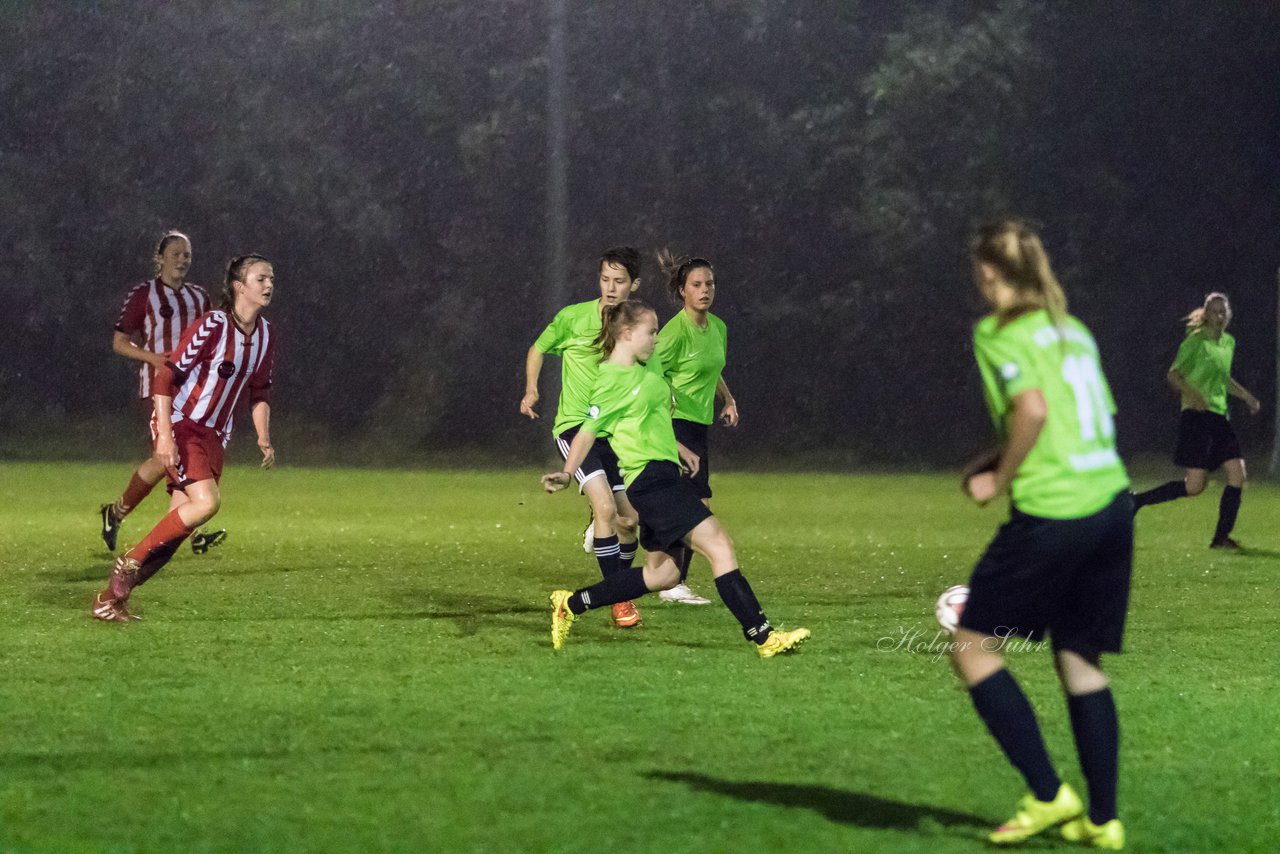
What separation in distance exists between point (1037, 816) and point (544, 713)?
2.29 meters

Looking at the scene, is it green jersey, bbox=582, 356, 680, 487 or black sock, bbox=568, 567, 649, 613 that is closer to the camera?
green jersey, bbox=582, 356, 680, 487

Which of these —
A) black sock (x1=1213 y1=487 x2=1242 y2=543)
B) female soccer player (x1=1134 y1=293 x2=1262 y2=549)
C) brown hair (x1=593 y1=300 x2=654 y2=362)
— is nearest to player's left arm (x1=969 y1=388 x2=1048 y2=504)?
brown hair (x1=593 y1=300 x2=654 y2=362)

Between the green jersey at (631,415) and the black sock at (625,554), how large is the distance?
1.09 m

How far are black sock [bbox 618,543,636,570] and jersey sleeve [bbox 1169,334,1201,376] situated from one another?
5224mm

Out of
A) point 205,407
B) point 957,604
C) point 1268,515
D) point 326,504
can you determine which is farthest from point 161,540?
point 1268,515

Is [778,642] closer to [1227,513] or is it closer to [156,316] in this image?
[156,316]

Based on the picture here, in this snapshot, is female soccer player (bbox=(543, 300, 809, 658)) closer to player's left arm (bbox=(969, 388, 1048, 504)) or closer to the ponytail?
the ponytail

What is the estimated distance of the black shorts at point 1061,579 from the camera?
442cm

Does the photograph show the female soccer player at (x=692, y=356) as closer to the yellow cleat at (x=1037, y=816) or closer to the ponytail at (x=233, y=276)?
the ponytail at (x=233, y=276)

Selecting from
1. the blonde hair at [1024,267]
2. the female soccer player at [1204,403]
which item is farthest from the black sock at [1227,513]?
the blonde hair at [1024,267]

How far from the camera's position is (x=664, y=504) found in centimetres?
762

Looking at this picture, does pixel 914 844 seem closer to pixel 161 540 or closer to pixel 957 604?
pixel 957 604

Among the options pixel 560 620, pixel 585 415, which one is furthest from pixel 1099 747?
pixel 585 415

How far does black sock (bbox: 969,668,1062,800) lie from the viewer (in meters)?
4.54
